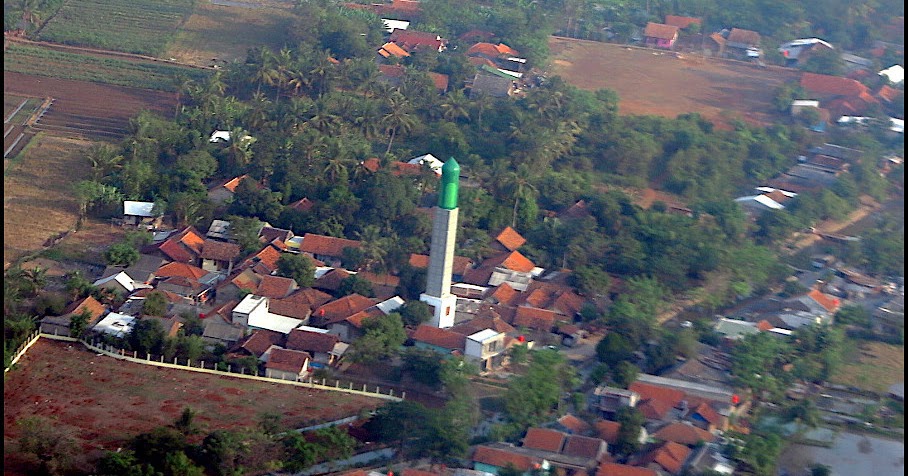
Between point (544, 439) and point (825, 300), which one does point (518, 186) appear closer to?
point (825, 300)

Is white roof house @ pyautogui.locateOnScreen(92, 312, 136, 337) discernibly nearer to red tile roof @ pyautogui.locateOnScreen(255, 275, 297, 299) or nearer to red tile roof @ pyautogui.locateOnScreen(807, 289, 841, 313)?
red tile roof @ pyautogui.locateOnScreen(255, 275, 297, 299)

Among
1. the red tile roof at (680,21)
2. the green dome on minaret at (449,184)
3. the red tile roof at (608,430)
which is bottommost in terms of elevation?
the red tile roof at (608,430)

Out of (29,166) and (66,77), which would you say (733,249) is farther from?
(66,77)

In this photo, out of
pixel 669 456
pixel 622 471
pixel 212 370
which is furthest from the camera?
pixel 212 370

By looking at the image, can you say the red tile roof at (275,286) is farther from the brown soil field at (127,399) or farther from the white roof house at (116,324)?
the brown soil field at (127,399)

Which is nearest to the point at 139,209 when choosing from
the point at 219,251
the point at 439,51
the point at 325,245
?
the point at 219,251

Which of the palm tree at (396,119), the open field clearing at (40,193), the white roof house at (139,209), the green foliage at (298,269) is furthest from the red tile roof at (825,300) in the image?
the open field clearing at (40,193)
